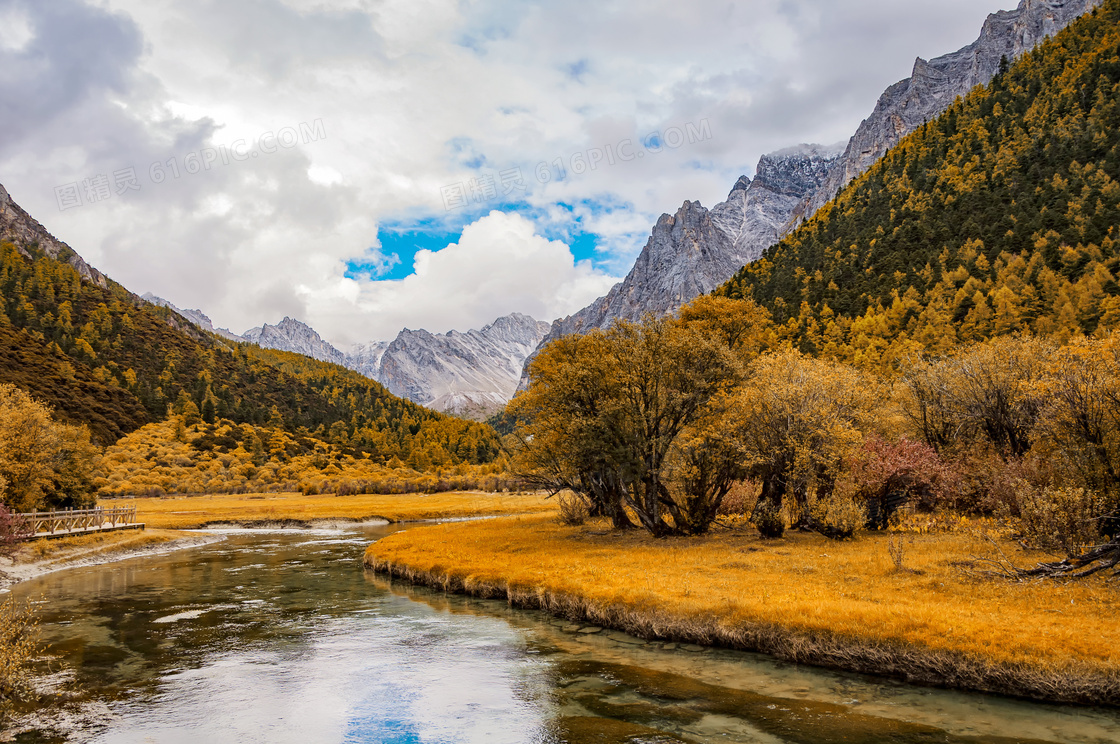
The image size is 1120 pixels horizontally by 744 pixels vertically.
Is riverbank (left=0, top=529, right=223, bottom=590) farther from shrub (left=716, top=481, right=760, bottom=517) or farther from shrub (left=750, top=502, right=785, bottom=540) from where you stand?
shrub (left=716, top=481, right=760, bottom=517)

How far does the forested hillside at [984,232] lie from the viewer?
100312 mm

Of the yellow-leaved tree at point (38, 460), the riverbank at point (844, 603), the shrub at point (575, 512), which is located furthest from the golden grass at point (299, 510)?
the riverbank at point (844, 603)

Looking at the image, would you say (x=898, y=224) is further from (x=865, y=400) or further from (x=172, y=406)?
(x=172, y=406)

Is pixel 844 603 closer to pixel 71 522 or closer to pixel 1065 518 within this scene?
pixel 1065 518

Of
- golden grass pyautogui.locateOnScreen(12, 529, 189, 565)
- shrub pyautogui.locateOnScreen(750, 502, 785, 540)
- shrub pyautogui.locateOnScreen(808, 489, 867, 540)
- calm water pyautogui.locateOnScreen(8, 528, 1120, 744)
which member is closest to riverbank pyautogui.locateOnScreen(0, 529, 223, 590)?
golden grass pyautogui.locateOnScreen(12, 529, 189, 565)

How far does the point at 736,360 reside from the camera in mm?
41344

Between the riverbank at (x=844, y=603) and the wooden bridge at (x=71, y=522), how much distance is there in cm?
3467

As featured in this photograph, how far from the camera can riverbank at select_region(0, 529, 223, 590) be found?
41.1m

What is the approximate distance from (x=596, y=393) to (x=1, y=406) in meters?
52.0

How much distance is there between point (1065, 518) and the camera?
22781mm

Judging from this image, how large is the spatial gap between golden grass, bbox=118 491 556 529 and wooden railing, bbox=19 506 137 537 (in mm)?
11383

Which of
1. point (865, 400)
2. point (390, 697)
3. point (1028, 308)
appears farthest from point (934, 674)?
point (1028, 308)

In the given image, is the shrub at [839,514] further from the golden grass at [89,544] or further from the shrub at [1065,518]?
the golden grass at [89,544]

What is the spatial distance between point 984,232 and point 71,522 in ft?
516
